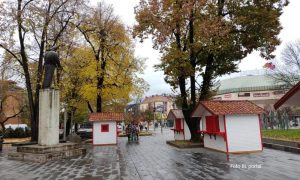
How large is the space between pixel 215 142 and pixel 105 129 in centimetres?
1208

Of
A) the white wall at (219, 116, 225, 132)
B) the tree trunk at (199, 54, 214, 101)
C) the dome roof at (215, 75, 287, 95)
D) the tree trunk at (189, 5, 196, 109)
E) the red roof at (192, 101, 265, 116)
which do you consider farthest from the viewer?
the dome roof at (215, 75, 287, 95)

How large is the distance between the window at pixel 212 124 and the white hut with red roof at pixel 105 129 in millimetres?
9925

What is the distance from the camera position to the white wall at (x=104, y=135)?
94.3 ft

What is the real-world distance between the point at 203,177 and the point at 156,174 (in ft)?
6.51

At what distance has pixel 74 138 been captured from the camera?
31.7m

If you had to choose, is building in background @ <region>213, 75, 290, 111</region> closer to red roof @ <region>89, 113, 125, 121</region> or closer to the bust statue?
red roof @ <region>89, 113, 125, 121</region>

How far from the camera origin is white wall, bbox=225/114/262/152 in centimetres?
1873

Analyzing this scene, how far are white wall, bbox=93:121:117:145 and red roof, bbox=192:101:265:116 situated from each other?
1136 cm

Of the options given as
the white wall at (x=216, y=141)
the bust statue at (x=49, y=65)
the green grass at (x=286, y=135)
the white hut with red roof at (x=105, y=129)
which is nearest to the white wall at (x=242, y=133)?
the white wall at (x=216, y=141)

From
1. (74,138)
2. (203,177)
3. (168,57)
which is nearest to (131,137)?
(74,138)

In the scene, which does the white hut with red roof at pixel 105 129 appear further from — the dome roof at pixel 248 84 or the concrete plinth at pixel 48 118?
the dome roof at pixel 248 84

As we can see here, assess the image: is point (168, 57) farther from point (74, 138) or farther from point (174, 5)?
point (74, 138)

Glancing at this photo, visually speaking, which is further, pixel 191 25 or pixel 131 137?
pixel 131 137

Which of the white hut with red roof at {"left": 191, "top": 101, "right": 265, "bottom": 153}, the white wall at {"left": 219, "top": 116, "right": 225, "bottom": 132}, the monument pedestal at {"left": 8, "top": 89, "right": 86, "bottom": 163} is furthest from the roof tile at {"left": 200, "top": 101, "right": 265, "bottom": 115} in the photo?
the monument pedestal at {"left": 8, "top": 89, "right": 86, "bottom": 163}
